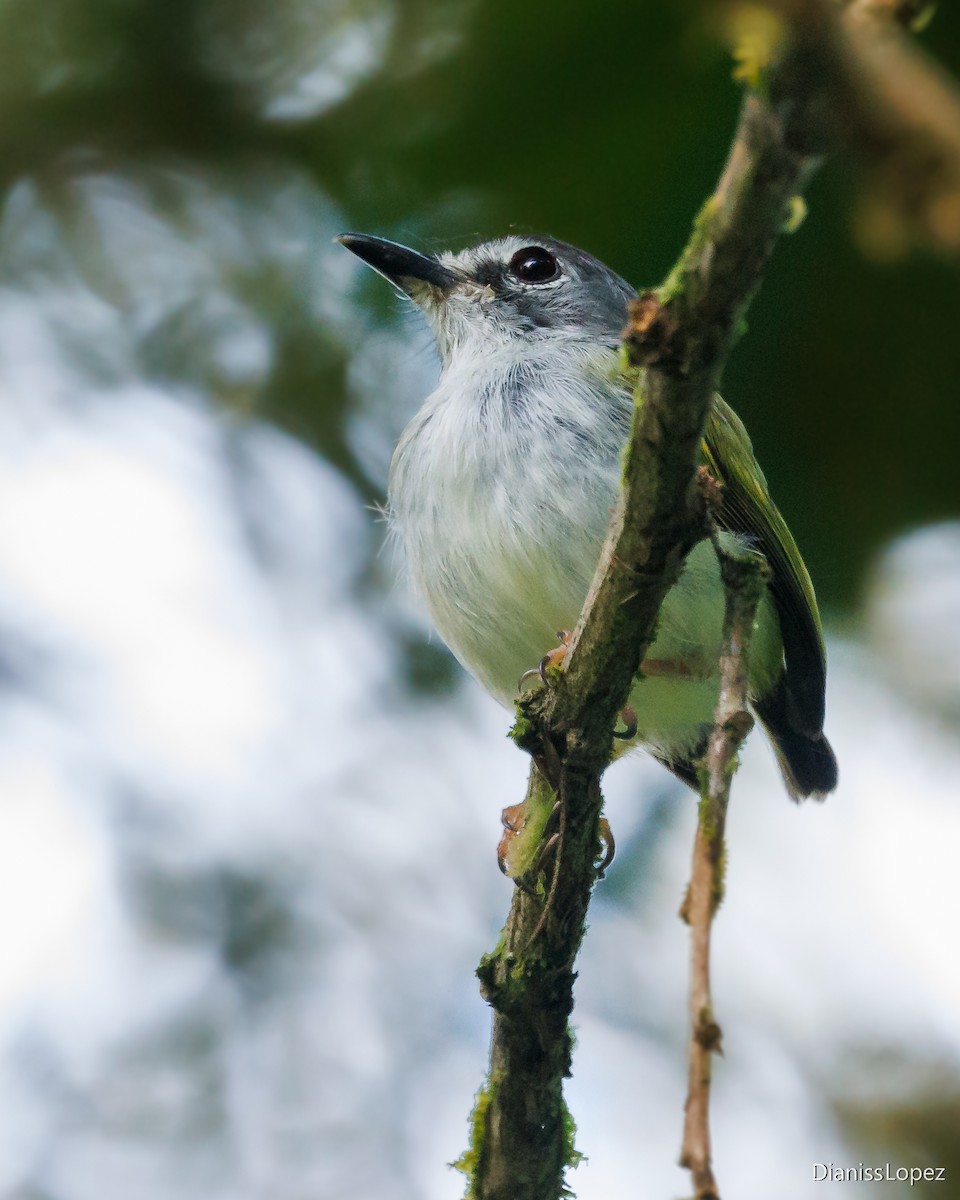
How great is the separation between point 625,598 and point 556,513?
1.20 m

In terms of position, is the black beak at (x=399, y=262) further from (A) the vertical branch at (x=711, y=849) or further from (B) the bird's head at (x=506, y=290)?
(A) the vertical branch at (x=711, y=849)

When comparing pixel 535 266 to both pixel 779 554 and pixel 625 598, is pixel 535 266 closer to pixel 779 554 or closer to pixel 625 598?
pixel 779 554

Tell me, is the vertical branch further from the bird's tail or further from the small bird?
the bird's tail

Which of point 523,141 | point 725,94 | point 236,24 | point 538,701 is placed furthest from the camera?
point 236,24

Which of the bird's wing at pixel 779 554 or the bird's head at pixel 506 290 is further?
the bird's head at pixel 506 290

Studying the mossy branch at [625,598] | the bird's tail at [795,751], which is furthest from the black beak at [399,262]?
the mossy branch at [625,598]

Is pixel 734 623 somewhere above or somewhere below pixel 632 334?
below

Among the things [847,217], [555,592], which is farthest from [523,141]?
[555,592]

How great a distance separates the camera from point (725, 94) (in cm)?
448

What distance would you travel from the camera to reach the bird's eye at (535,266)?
16.2 ft

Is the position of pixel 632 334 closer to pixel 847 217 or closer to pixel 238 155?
pixel 847 217

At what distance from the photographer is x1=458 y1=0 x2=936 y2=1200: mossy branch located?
1702mm

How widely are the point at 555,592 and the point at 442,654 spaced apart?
11.3 feet

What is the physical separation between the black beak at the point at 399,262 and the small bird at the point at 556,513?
0.11 metres
